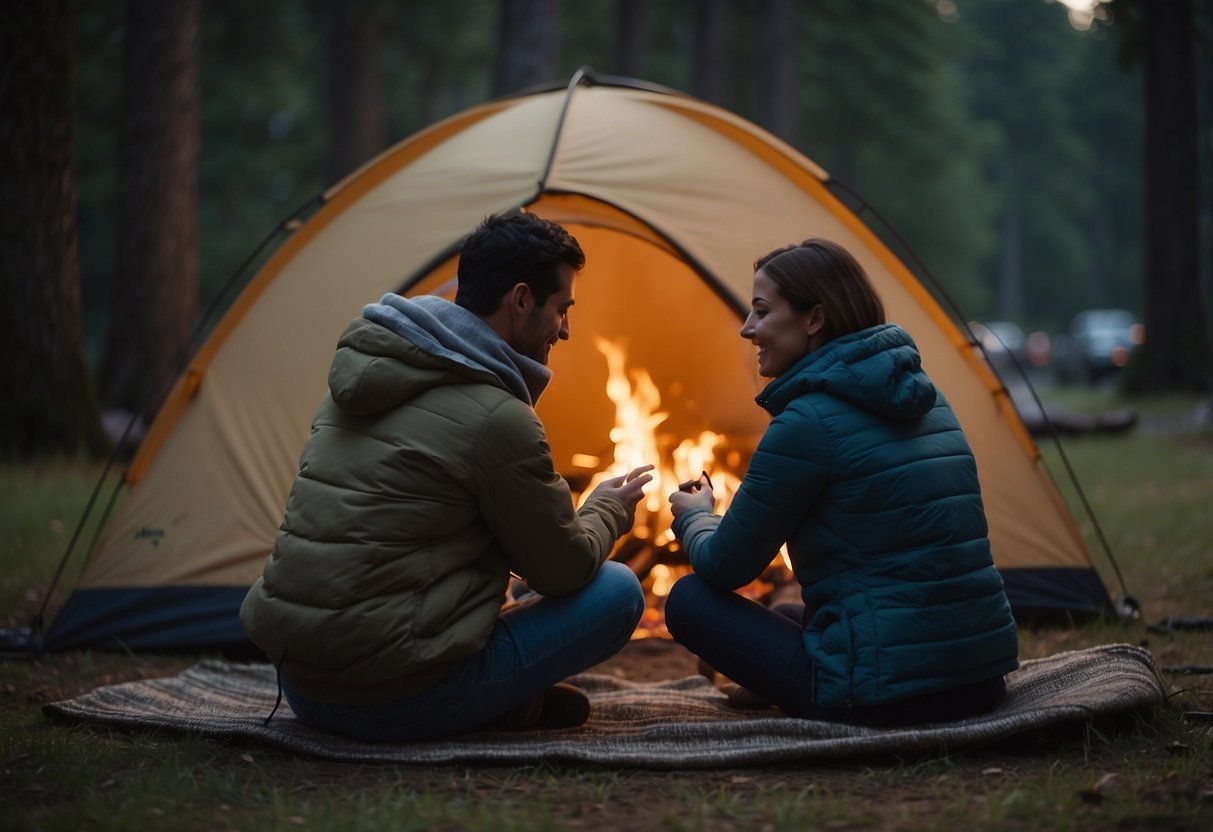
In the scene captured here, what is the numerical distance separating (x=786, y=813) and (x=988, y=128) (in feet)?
104

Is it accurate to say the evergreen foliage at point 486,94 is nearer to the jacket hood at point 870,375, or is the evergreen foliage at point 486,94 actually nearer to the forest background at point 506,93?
the forest background at point 506,93

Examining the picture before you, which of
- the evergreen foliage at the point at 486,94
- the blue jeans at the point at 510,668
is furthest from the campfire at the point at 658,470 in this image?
the evergreen foliage at the point at 486,94

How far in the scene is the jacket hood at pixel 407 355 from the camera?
115 inches

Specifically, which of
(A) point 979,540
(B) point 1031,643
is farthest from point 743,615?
(B) point 1031,643

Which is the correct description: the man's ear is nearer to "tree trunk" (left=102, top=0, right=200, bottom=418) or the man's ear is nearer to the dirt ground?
the dirt ground

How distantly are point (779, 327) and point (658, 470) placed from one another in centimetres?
208

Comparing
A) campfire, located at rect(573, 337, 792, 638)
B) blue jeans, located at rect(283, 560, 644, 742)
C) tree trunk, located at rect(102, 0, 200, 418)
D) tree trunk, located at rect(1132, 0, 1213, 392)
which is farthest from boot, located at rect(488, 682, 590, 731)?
tree trunk, located at rect(1132, 0, 1213, 392)

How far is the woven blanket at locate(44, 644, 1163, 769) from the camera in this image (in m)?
3.03

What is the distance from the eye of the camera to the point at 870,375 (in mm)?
3018

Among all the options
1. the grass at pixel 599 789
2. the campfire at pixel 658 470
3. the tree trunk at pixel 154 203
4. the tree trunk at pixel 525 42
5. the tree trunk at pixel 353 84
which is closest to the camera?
the grass at pixel 599 789

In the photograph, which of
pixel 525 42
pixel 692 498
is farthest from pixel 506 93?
pixel 692 498

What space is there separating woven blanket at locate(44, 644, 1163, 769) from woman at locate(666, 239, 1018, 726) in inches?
4.5

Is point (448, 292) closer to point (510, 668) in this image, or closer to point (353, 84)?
point (510, 668)

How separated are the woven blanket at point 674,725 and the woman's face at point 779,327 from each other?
36.2 inches
